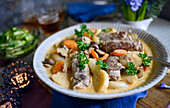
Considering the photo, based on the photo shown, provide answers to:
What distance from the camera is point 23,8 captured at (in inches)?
204

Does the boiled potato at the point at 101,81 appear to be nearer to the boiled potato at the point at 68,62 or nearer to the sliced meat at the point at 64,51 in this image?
the boiled potato at the point at 68,62

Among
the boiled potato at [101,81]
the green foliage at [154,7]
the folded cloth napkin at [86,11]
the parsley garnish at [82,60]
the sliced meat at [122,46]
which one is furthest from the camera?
the folded cloth napkin at [86,11]

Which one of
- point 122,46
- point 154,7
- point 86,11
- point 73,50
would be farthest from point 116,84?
point 86,11

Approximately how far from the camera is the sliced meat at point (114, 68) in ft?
7.07

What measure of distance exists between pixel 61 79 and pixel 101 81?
565 mm

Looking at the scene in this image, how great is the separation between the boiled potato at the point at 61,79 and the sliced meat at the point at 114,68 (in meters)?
0.59

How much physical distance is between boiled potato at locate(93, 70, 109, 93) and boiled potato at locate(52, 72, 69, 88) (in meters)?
0.39

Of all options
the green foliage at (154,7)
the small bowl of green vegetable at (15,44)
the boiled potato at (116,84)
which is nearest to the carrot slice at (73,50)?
the small bowl of green vegetable at (15,44)

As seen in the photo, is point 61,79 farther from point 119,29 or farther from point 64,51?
point 119,29

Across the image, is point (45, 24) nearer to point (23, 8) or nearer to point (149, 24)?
point (23, 8)

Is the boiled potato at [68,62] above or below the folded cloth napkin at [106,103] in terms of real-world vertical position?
above

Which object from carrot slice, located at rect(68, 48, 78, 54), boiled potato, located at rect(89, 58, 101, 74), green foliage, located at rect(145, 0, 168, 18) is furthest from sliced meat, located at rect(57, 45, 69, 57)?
green foliage, located at rect(145, 0, 168, 18)

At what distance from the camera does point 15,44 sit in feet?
9.79

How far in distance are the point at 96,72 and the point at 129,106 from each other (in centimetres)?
60
